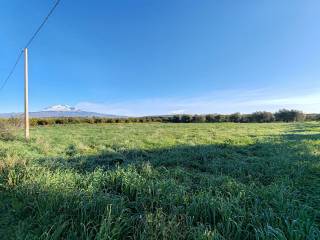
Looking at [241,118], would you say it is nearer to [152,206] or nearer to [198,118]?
[198,118]

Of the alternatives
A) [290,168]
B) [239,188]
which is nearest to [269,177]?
[290,168]

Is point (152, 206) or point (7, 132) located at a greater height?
point (7, 132)

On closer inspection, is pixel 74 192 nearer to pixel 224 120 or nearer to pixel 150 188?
pixel 150 188

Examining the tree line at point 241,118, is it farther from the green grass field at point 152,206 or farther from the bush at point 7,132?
the green grass field at point 152,206

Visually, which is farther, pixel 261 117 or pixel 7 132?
pixel 261 117

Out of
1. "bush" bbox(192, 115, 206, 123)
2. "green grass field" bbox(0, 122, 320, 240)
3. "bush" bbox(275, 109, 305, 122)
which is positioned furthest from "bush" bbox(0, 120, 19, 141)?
"bush" bbox(275, 109, 305, 122)

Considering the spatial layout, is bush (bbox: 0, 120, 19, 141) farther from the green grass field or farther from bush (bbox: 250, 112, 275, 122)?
bush (bbox: 250, 112, 275, 122)

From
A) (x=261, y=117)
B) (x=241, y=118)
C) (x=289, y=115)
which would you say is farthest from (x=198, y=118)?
(x=289, y=115)

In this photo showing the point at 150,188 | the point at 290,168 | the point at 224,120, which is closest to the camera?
the point at 150,188

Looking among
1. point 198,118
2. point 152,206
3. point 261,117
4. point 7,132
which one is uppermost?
point 261,117

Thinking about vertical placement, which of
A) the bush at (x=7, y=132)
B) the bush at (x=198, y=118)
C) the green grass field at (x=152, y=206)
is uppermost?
the bush at (x=198, y=118)

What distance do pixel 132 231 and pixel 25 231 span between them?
1.33 metres

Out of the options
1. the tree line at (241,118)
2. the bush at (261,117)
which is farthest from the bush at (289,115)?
the bush at (261,117)

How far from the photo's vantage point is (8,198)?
4465 millimetres
